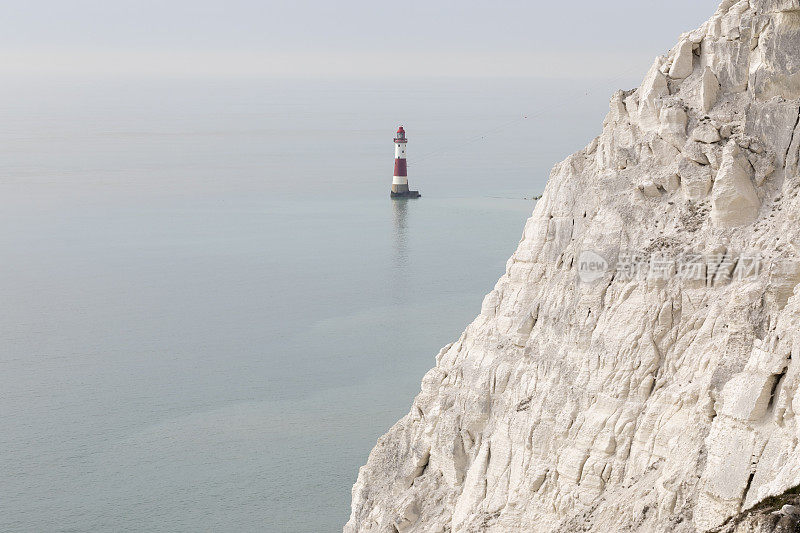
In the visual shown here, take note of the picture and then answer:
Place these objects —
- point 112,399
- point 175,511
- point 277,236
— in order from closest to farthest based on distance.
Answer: point 175,511, point 112,399, point 277,236

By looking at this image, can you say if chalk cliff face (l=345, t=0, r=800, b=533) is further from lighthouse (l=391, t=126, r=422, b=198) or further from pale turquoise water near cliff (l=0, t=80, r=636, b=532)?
lighthouse (l=391, t=126, r=422, b=198)

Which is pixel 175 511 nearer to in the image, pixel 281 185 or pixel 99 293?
pixel 99 293

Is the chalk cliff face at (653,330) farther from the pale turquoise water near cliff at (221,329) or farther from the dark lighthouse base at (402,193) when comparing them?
the dark lighthouse base at (402,193)

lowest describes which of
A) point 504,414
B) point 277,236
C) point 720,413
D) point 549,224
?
point 277,236

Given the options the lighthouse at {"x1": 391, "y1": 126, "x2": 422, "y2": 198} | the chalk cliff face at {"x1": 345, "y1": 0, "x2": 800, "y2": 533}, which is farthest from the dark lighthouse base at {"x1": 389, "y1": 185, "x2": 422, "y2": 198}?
the chalk cliff face at {"x1": 345, "y1": 0, "x2": 800, "y2": 533}

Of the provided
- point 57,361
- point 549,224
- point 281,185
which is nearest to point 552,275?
point 549,224

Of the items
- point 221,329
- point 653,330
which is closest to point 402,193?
point 221,329

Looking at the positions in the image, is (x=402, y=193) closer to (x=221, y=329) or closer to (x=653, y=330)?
(x=221, y=329)

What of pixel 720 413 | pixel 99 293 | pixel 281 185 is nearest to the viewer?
pixel 720 413
